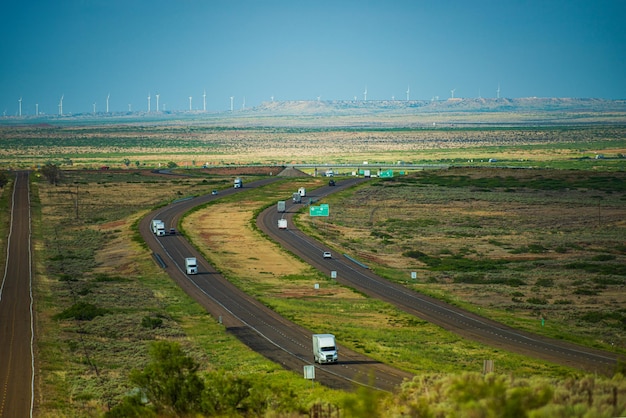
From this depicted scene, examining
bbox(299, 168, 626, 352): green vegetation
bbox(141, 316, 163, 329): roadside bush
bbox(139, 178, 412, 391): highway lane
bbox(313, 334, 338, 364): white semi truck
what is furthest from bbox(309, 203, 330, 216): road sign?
bbox(313, 334, 338, 364): white semi truck

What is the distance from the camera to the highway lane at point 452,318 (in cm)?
6181

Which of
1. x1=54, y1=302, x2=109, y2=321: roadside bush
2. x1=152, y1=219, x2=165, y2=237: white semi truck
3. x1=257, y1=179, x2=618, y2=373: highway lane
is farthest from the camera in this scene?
x1=152, y1=219, x2=165, y2=237: white semi truck

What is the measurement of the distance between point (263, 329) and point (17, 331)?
1861cm

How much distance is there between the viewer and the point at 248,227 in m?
131

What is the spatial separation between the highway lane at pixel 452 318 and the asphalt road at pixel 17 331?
3109cm

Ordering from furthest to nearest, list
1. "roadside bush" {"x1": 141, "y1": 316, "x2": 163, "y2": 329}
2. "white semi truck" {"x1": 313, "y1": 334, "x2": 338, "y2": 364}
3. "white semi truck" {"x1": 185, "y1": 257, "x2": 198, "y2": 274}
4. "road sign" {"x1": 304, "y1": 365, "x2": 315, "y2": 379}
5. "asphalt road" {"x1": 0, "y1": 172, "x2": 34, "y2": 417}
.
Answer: "white semi truck" {"x1": 185, "y1": 257, "x2": 198, "y2": 274} < "roadside bush" {"x1": 141, "y1": 316, "x2": 163, "y2": 329} < "white semi truck" {"x1": 313, "y1": 334, "x2": 338, "y2": 364} < "road sign" {"x1": 304, "y1": 365, "x2": 315, "y2": 379} < "asphalt road" {"x1": 0, "y1": 172, "x2": 34, "y2": 417}

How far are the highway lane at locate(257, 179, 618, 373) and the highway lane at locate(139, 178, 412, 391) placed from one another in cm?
1152

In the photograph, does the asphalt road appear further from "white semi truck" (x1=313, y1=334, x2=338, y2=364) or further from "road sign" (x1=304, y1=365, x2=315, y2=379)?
"white semi truck" (x1=313, y1=334, x2=338, y2=364)

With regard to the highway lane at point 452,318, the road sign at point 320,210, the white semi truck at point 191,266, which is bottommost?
the highway lane at point 452,318

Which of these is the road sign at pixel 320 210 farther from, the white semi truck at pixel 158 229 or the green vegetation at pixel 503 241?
the white semi truck at pixel 158 229

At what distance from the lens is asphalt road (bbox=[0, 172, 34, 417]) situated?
50.8 meters

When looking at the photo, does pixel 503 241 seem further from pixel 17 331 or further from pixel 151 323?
pixel 17 331

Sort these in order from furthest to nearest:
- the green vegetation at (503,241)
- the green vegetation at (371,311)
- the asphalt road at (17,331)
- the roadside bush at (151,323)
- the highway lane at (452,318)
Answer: the green vegetation at (503,241) < the roadside bush at (151,323) < the highway lane at (452,318) < the asphalt road at (17,331) < the green vegetation at (371,311)

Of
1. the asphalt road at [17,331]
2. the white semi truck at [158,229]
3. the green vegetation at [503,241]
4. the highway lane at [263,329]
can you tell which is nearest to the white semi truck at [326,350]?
the highway lane at [263,329]
